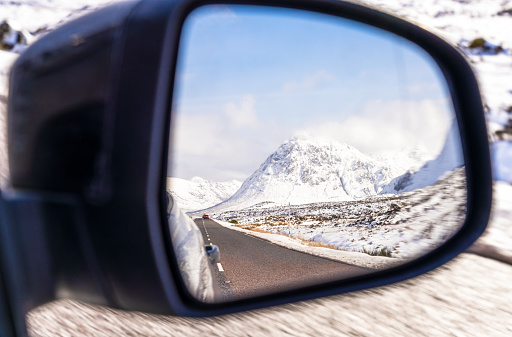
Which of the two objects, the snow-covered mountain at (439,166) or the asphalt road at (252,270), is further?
the snow-covered mountain at (439,166)

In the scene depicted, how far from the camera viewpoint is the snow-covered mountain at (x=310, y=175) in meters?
1.32

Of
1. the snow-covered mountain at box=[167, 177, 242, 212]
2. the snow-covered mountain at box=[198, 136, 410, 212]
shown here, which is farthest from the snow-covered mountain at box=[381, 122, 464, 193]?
the snow-covered mountain at box=[167, 177, 242, 212]

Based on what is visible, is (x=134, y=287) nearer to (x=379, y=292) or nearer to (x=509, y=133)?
(x=379, y=292)

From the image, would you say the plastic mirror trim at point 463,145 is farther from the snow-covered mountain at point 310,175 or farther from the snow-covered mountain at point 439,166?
the snow-covered mountain at point 310,175

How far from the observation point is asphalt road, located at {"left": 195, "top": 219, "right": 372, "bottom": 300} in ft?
4.74

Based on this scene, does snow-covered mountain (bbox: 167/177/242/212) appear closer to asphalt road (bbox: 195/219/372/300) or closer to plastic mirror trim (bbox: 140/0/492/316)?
asphalt road (bbox: 195/219/372/300)

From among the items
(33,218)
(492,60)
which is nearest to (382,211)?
(33,218)

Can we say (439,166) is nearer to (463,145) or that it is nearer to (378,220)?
(463,145)

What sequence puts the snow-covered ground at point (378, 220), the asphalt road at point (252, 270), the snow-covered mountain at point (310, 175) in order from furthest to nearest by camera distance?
the snow-covered ground at point (378, 220) → the asphalt road at point (252, 270) → the snow-covered mountain at point (310, 175)

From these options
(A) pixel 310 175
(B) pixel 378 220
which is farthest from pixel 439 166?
(A) pixel 310 175

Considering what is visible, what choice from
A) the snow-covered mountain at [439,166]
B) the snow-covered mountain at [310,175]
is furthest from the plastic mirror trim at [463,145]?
the snow-covered mountain at [310,175]

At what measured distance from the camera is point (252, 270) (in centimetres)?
191

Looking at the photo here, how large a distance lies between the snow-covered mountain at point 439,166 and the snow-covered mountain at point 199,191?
0.95 m

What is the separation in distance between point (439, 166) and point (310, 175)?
2.98 ft
